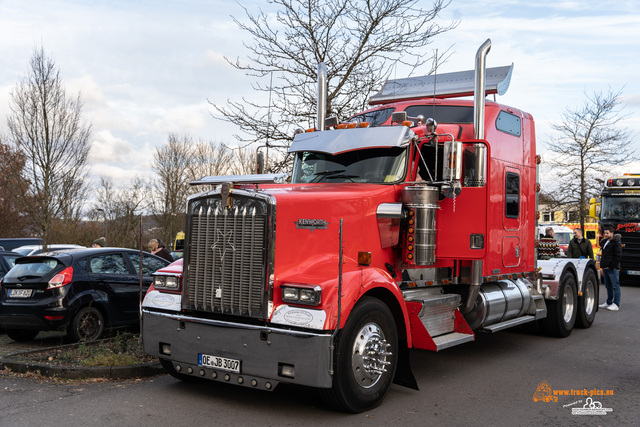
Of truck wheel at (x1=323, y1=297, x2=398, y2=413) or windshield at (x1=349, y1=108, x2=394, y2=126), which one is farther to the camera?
windshield at (x1=349, y1=108, x2=394, y2=126)

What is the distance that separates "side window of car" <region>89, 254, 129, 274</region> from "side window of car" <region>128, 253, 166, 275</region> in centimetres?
24

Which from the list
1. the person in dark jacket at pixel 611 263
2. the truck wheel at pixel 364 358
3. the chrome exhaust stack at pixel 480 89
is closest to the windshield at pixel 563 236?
the person in dark jacket at pixel 611 263

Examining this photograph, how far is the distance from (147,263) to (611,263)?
32.6 ft

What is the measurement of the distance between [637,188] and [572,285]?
40.5 ft

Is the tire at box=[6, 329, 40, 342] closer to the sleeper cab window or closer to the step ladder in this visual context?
the step ladder

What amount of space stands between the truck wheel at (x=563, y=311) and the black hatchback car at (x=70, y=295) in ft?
22.6

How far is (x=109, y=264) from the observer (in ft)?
31.7

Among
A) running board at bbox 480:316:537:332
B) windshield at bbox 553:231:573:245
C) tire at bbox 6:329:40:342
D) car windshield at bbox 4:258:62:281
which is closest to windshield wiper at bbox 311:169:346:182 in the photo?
running board at bbox 480:316:537:332

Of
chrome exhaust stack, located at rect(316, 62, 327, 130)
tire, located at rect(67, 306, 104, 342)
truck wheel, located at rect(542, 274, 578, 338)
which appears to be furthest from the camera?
truck wheel, located at rect(542, 274, 578, 338)

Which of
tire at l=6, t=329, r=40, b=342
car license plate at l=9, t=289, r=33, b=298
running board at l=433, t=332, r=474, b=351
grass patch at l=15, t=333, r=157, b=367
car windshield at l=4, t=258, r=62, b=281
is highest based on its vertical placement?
car windshield at l=4, t=258, r=62, b=281

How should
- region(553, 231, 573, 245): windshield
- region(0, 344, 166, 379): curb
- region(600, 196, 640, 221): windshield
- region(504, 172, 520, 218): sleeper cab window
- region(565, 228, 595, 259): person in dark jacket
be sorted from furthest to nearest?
region(553, 231, 573, 245): windshield < region(600, 196, 640, 221): windshield < region(565, 228, 595, 259): person in dark jacket < region(504, 172, 520, 218): sleeper cab window < region(0, 344, 166, 379): curb

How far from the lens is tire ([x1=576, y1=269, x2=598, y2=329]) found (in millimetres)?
11007

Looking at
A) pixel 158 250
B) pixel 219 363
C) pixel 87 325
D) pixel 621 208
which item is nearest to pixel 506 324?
pixel 219 363

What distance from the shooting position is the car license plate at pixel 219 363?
5.55 metres
